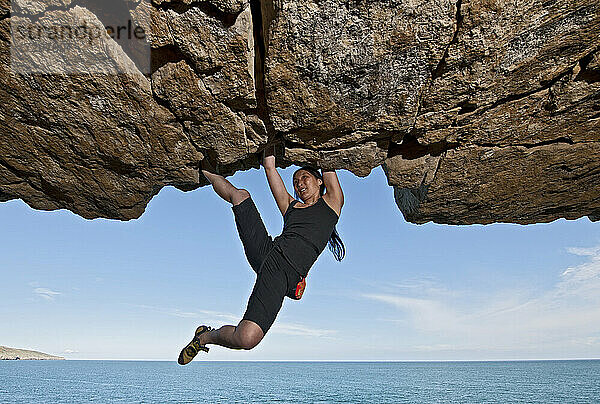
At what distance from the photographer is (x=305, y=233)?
347 cm

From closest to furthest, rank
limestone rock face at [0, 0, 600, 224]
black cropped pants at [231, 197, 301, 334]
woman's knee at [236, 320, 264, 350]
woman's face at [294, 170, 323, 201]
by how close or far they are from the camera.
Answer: limestone rock face at [0, 0, 600, 224], woman's knee at [236, 320, 264, 350], black cropped pants at [231, 197, 301, 334], woman's face at [294, 170, 323, 201]

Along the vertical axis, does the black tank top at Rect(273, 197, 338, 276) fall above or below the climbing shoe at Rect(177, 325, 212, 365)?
above

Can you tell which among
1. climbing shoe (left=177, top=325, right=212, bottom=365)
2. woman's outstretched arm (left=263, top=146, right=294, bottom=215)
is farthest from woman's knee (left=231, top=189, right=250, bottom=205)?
climbing shoe (left=177, top=325, right=212, bottom=365)

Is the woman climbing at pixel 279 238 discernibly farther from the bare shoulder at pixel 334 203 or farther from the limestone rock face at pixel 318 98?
the limestone rock face at pixel 318 98

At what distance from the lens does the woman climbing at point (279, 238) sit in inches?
130

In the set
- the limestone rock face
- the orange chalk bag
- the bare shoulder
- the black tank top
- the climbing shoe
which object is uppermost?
the limestone rock face

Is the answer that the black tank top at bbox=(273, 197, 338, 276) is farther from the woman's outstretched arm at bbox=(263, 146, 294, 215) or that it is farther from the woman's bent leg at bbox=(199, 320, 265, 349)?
the woman's bent leg at bbox=(199, 320, 265, 349)

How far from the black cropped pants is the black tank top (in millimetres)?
55

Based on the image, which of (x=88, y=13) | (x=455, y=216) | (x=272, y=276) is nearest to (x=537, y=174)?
(x=455, y=216)

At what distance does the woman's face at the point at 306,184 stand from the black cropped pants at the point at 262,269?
0.36 metres

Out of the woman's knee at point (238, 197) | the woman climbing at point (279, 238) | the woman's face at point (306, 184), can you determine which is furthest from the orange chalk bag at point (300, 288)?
the woman's knee at point (238, 197)

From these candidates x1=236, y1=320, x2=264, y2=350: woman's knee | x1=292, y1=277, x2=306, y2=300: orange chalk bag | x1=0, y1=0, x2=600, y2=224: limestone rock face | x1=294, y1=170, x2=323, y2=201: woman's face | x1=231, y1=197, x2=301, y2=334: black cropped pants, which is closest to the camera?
x1=0, y1=0, x2=600, y2=224: limestone rock face

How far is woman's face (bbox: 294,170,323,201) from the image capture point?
3.44 metres

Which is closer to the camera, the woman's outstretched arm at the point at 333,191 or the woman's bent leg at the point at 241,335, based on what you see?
the woman's bent leg at the point at 241,335
